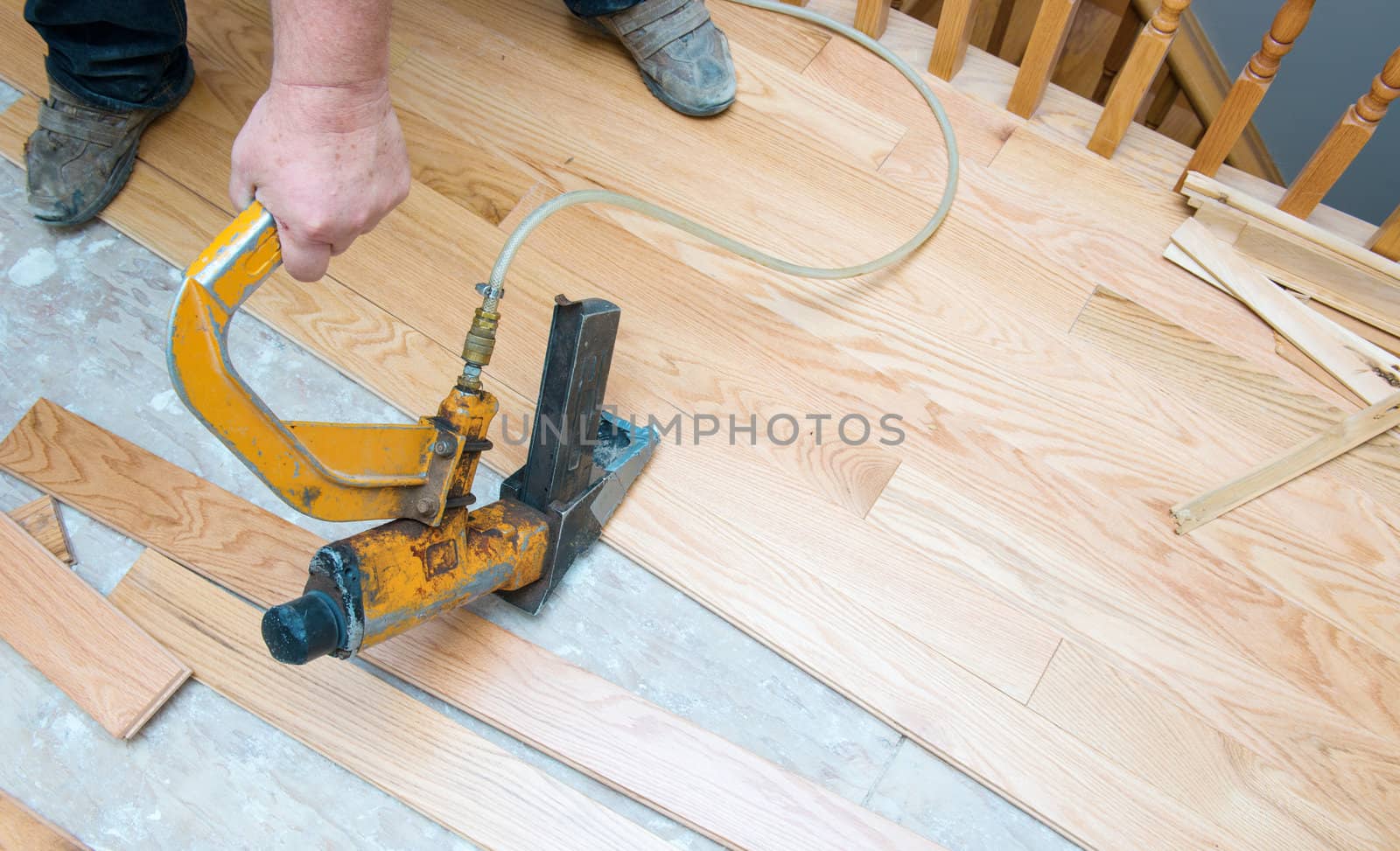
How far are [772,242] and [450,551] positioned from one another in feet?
2.56

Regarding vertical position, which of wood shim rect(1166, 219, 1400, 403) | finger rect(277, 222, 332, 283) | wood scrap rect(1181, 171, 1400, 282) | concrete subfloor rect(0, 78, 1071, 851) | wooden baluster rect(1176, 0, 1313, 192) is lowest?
concrete subfloor rect(0, 78, 1071, 851)

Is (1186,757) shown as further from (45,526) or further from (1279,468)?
(45,526)

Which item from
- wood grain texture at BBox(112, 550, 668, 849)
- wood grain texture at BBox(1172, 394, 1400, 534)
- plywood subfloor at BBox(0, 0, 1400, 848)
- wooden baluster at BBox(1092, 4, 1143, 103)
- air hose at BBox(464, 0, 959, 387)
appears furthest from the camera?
wooden baluster at BBox(1092, 4, 1143, 103)

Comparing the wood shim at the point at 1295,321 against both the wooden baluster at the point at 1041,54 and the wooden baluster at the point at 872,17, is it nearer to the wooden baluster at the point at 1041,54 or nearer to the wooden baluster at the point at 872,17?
the wooden baluster at the point at 1041,54

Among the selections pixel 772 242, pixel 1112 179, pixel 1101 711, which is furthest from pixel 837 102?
pixel 1101 711

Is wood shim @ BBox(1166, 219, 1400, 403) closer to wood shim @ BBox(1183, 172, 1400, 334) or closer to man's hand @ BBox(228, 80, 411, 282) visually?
wood shim @ BBox(1183, 172, 1400, 334)

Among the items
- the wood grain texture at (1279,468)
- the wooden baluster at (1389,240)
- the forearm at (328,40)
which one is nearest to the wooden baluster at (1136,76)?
the wooden baluster at (1389,240)

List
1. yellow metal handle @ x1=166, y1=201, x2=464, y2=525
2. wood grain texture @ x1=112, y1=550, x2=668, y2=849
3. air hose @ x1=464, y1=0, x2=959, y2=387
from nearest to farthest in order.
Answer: yellow metal handle @ x1=166, y1=201, x2=464, y2=525, air hose @ x1=464, y1=0, x2=959, y2=387, wood grain texture @ x1=112, y1=550, x2=668, y2=849

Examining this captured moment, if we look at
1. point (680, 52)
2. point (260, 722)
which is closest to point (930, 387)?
point (680, 52)

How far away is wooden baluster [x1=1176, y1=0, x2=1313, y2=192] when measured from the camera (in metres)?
1.51

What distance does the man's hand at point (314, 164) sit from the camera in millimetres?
956

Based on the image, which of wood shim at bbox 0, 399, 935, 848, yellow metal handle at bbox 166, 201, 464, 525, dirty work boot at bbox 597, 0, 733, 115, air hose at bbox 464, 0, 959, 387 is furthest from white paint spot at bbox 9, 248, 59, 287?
dirty work boot at bbox 597, 0, 733, 115

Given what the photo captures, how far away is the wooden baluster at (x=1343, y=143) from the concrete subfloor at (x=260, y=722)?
1.13 meters

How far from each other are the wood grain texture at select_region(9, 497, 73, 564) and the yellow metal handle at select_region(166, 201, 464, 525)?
558mm
